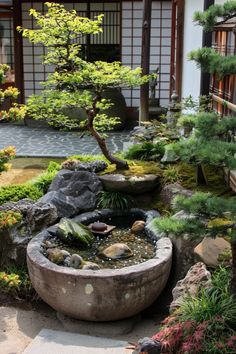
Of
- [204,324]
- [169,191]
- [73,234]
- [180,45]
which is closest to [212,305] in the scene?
[204,324]

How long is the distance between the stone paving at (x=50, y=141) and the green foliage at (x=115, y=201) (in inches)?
187

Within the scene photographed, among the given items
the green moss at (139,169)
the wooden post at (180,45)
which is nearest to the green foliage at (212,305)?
the green moss at (139,169)

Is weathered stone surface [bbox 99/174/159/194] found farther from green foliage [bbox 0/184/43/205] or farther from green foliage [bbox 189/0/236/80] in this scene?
green foliage [bbox 189/0/236/80]

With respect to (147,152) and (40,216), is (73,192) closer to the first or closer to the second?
(40,216)

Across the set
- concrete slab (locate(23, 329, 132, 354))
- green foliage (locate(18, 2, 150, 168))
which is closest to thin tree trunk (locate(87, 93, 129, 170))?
green foliage (locate(18, 2, 150, 168))

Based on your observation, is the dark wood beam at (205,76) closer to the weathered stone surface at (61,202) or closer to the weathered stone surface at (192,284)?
the weathered stone surface at (61,202)

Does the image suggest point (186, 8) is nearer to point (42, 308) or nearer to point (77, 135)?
point (77, 135)

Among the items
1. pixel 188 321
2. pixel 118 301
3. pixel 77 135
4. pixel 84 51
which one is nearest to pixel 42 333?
pixel 118 301

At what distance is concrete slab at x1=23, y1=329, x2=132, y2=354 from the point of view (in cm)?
482

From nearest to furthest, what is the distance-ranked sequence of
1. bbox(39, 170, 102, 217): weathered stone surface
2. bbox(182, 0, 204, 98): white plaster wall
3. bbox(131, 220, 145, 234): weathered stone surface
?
bbox(131, 220, 145, 234): weathered stone surface < bbox(39, 170, 102, 217): weathered stone surface < bbox(182, 0, 204, 98): white plaster wall

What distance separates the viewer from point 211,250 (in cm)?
542

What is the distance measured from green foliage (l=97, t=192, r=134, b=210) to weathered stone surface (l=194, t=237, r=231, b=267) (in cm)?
187

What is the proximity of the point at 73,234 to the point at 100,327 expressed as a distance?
125cm

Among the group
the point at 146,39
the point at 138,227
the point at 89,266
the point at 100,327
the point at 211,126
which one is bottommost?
the point at 100,327
